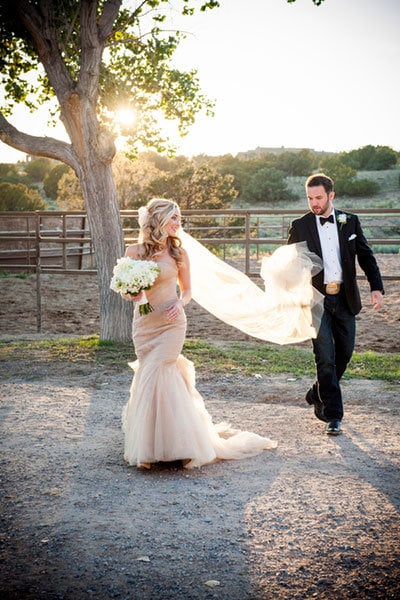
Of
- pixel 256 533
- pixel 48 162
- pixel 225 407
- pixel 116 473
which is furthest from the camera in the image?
pixel 48 162

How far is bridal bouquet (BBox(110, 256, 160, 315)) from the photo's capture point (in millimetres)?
4898

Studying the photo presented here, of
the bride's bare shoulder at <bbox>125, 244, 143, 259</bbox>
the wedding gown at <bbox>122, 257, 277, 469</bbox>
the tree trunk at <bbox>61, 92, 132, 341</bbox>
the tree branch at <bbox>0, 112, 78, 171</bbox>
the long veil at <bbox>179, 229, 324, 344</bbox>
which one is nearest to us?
the wedding gown at <bbox>122, 257, 277, 469</bbox>

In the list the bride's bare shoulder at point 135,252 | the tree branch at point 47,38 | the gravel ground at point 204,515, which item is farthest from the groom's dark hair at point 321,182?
the tree branch at point 47,38

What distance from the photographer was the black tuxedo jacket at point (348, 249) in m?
5.61

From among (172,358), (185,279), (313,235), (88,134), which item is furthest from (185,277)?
(88,134)

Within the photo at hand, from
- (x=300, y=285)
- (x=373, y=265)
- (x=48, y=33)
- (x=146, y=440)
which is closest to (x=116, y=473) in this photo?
(x=146, y=440)

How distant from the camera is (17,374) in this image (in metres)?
8.45

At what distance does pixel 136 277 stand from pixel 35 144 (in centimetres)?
584

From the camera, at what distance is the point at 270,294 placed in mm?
6031

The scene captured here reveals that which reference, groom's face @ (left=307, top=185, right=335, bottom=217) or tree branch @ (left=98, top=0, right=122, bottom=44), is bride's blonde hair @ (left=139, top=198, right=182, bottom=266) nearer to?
groom's face @ (left=307, top=185, right=335, bottom=217)

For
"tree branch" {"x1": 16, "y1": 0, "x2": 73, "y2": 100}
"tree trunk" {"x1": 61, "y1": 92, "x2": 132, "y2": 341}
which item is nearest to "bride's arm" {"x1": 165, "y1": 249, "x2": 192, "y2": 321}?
"tree trunk" {"x1": 61, "y1": 92, "x2": 132, "y2": 341}

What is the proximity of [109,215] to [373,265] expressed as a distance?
208 inches

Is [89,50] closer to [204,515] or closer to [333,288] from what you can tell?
[333,288]

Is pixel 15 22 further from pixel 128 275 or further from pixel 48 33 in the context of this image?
pixel 128 275
